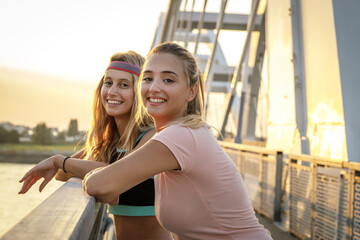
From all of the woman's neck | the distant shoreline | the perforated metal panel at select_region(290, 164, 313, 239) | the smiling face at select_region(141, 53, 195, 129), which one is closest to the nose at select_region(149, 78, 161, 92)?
Answer: the smiling face at select_region(141, 53, 195, 129)

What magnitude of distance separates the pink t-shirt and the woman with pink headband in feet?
1.61

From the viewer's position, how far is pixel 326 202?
3855 millimetres

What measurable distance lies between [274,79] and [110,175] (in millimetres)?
7590

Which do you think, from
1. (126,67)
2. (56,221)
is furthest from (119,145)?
(56,221)

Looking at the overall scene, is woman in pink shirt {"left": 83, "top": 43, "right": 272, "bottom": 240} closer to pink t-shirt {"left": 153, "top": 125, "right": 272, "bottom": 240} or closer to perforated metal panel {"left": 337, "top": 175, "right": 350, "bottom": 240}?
pink t-shirt {"left": 153, "top": 125, "right": 272, "bottom": 240}

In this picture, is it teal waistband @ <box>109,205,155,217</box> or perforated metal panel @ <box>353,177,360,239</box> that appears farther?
perforated metal panel @ <box>353,177,360,239</box>

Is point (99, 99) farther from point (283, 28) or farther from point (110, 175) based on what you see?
point (283, 28)

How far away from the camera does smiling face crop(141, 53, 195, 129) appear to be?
1642mm

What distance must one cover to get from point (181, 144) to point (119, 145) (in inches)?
38.9

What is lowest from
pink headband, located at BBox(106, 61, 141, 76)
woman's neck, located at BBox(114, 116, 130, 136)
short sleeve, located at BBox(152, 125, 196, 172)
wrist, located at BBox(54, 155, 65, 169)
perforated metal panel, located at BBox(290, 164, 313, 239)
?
perforated metal panel, located at BBox(290, 164, 313, 239)

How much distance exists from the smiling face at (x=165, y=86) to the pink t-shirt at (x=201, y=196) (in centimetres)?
28

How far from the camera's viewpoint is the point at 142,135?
2061mm

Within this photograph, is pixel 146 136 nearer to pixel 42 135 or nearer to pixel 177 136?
pixel 177 136

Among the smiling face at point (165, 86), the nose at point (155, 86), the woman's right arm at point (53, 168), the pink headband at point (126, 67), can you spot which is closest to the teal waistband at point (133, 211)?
the woman's right arm at point (53, 168)
